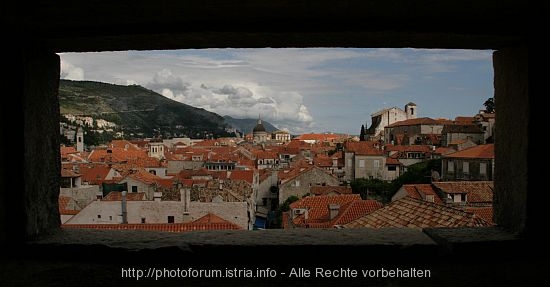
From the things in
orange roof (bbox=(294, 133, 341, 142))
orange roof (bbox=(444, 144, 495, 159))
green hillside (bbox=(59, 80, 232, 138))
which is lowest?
orange roof (bbox=(444, 144, 495, 159))

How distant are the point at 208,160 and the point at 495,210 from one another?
5211 centimetres

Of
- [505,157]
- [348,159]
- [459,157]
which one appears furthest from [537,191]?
[348,159]

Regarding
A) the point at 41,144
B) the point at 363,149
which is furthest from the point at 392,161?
the point at 41,144

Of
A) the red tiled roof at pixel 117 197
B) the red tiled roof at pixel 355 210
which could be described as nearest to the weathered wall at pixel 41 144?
the red tiled roof at pixel 355 210

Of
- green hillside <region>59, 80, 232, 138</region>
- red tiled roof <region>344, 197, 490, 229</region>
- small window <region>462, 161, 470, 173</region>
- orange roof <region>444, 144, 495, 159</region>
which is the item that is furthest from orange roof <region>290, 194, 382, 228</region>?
green hillside <region>59, 80, 232, 138</region>

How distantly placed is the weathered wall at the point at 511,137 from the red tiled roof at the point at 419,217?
4.66 m

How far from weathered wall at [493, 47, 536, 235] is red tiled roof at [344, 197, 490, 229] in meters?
4.66

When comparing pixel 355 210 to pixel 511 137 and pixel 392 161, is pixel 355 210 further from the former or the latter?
pixel 392 161

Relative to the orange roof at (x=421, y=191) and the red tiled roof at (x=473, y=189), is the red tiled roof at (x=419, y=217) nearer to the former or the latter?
the red tiled roof at (x=473, y=189)

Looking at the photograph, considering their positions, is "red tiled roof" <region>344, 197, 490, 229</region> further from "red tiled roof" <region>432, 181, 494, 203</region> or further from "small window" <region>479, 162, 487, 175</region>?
"small window" <region>479, 162, 487, 175</region>

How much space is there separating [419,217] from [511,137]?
242 inches

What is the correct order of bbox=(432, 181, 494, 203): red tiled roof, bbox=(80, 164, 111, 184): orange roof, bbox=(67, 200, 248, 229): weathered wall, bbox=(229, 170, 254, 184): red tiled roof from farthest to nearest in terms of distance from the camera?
1. bbox=(229, 170, 254, 184): red tiled roof
2. bbox=(80, 164, 111, 184): orange roof
3. bbox=(432, 181, 494, 203): red tiled roof
4. bbox=(67, 200, 248, 229): weathered wall

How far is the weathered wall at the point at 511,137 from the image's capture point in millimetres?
2377

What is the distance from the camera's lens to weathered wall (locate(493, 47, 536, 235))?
7.80ft
